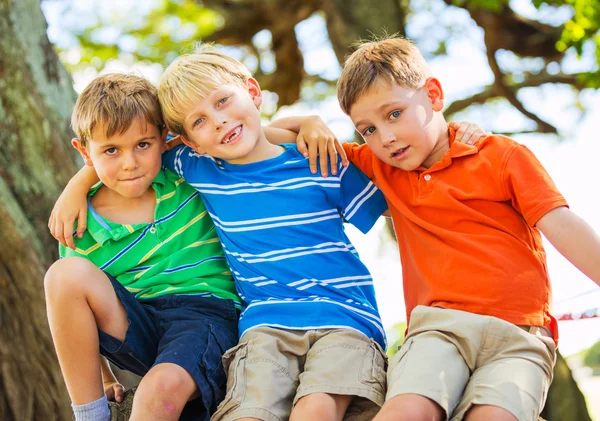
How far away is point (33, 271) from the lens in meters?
3.56

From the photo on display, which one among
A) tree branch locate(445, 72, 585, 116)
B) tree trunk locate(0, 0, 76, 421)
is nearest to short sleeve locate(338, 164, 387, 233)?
tree trunk locate(0, 0, 76, 421)

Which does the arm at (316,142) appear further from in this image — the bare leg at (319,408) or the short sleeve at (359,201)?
the bare leg at (319,408)

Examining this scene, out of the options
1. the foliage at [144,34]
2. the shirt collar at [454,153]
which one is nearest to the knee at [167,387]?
the shirt collar at [454,153]

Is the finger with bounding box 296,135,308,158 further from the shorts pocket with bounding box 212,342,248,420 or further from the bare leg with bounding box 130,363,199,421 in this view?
the bare leg with bounding box 130,363,199,421

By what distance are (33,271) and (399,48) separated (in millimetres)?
2092

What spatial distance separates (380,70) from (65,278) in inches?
48.3

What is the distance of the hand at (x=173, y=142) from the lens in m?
2.81

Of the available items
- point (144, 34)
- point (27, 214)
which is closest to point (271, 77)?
point (144, 34)

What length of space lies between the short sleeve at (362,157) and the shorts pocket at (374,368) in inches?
24.5

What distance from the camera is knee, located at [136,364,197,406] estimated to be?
2.19 metres

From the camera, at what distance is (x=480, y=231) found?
92.6 inches

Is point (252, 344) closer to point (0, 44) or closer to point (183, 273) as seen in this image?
point (183, 273)

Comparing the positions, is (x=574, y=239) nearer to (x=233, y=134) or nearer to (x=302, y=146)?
(x=302, y=146)

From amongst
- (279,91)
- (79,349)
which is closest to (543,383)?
(79,349)
